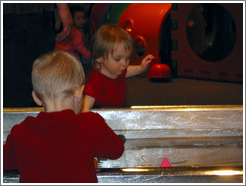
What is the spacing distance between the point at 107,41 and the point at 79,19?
5.27 ft

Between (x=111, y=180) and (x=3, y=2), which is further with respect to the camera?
(x=3, y=2)

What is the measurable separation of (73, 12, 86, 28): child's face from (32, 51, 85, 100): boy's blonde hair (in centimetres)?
194

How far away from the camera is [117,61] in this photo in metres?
1.21

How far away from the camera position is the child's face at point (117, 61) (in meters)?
1.20

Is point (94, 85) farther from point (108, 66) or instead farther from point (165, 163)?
point (165, 163)

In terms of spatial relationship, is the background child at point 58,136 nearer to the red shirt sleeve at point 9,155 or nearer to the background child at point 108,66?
the red shirt sleeve at point 9,155

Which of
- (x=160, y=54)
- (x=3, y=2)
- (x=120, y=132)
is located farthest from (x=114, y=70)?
(x=160, y=54)

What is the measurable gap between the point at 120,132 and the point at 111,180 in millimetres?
524

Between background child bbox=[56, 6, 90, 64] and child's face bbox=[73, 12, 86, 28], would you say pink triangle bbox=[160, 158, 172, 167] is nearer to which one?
background child bbox=[56, 6, 90, 64]

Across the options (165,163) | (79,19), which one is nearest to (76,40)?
(79,19)

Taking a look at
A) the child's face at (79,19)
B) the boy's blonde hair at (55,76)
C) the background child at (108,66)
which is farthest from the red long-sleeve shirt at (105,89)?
the child's face at (79,19)

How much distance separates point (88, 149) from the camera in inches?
26.0

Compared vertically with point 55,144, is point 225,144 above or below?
below

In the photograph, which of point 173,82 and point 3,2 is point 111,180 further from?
point 173,82
